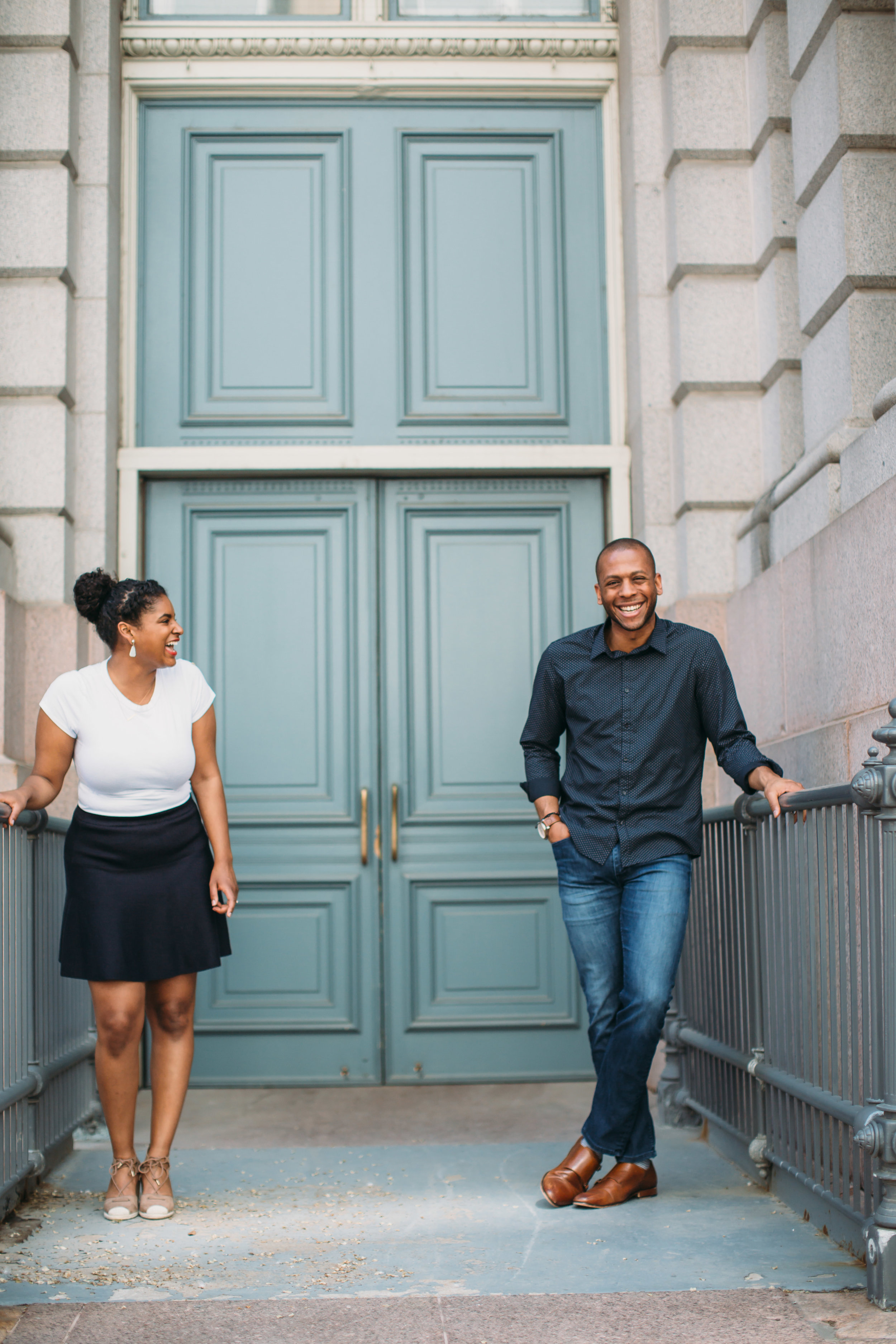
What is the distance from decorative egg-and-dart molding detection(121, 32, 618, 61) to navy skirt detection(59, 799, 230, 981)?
4.21 m

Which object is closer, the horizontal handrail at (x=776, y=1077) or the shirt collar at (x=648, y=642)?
the horizontal handrail at (x=776, y=1077)

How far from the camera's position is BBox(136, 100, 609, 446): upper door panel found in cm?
636

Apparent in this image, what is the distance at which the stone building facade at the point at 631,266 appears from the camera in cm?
511

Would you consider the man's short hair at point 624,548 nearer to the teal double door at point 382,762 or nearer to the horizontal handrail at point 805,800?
the horizontal handrail at point 805,800

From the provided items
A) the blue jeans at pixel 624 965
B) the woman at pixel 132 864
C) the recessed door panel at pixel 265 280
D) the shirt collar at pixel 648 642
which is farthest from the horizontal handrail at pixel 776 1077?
the recessed door panel at pixel 265 280

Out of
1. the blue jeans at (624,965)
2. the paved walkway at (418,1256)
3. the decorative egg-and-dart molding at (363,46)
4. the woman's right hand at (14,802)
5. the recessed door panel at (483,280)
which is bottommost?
the paved walkway at (418,1256)

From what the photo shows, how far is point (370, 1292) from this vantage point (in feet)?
10.6

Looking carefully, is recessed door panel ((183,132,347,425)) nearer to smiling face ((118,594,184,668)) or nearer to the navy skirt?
smiling face ((118,594,184,668))

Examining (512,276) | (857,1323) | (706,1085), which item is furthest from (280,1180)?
(512,276)

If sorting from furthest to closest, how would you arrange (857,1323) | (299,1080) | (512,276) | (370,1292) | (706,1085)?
(512,276) < (299,1080) < (706,1085) < (370,1292) < (857,1323)

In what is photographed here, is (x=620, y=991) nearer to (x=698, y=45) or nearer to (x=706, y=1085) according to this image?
(x=706, y=1085)

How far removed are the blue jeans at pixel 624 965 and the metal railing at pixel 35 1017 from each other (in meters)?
1.70

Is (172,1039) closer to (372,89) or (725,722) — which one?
(725,722)

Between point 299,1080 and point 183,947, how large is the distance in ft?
7.36
